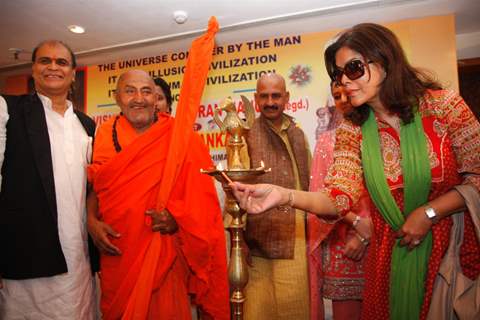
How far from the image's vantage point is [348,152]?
1589mm

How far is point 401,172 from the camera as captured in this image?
1.47m

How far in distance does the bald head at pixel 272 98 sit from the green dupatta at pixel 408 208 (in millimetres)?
1386

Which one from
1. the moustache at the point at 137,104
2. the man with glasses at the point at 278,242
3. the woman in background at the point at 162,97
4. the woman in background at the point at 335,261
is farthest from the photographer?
the woman in background at the point at 162,97

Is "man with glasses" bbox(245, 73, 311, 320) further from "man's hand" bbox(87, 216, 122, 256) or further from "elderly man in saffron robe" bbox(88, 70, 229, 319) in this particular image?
"man's hand" bbox(87, 216, 122, 256)

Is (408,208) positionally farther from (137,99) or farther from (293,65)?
(293,65)

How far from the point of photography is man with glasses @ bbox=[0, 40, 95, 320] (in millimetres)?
1898

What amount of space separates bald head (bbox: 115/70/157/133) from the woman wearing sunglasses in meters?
1.28

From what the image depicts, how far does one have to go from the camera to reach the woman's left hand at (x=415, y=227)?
1363 millimetres

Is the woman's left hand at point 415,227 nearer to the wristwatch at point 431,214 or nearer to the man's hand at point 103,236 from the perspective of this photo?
the wristwatch at point 431,214

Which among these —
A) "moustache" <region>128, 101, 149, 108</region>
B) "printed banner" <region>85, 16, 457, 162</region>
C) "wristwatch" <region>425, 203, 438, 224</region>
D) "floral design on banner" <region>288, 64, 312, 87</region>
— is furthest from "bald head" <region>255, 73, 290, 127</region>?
"wristwatch" <region>425, 203, 438, 224</region>

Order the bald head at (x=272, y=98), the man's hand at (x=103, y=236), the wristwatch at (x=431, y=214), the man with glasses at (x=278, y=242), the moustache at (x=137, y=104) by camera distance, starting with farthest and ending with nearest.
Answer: the bald head at (x=272, y=98), the man with glasses at (x=278, y=242), the moustache at (x=137, y=104), the man's hand at (x=103, y=236), the wristwatch at (x=431, y=214)

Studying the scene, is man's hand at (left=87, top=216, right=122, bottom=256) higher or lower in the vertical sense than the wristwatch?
lower

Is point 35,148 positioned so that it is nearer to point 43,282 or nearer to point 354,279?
point 43,282

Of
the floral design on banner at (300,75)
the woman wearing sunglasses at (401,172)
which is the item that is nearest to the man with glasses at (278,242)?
the woman wearing sunglasses at (401,172)
